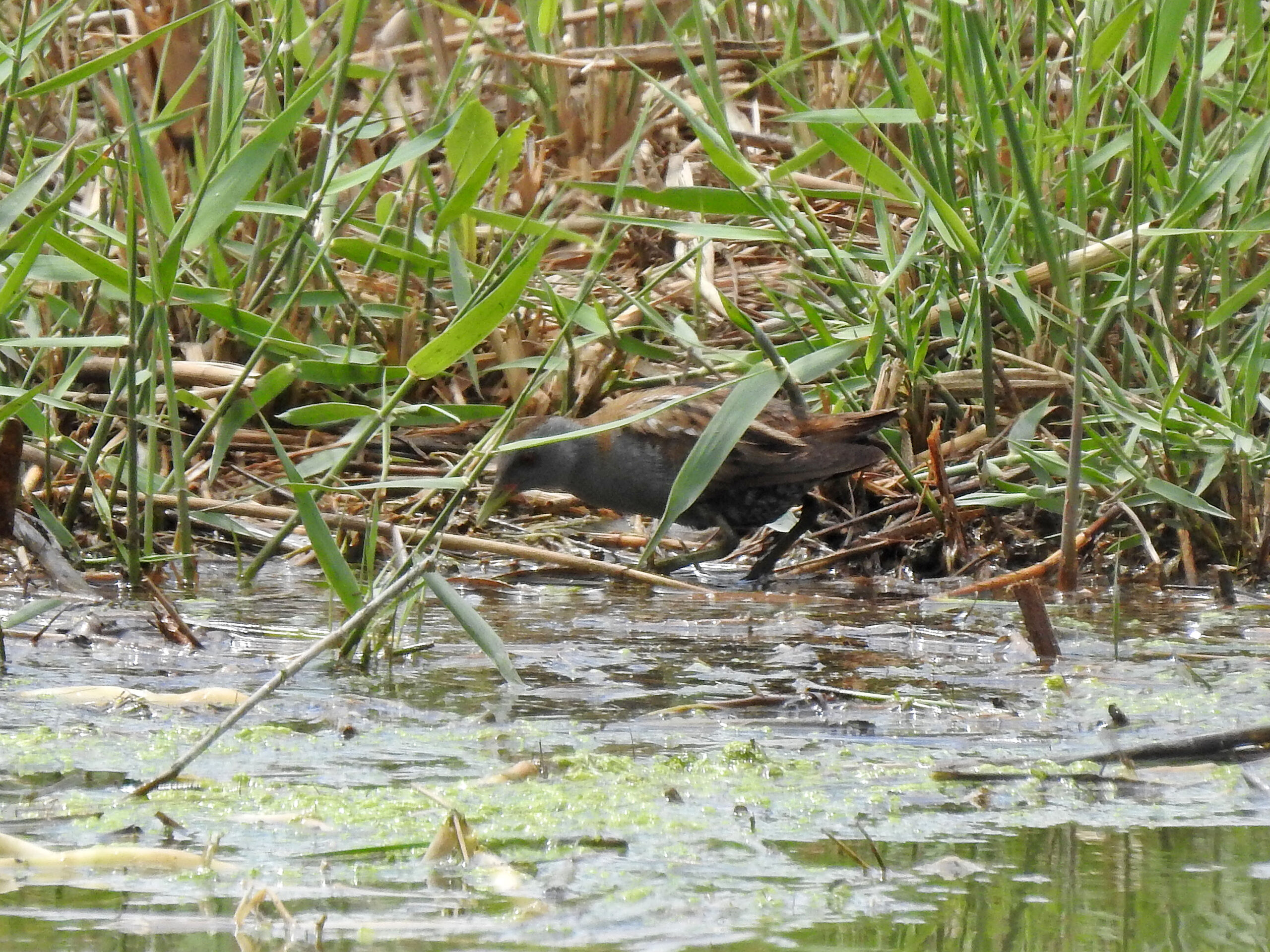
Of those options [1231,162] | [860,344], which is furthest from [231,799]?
[1231,162]

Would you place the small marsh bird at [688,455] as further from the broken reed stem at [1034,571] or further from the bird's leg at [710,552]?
the broken reed stem at [1034,571]

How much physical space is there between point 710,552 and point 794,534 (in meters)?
0.24

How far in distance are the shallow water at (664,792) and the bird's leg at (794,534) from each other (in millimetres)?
1096

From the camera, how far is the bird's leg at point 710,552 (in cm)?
467

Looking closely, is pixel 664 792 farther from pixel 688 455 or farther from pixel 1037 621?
pixel 688 455

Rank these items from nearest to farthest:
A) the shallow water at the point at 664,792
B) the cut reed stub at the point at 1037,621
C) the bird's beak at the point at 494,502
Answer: the shallow water at the point at 664,792 → the cut reed stub at the point at 1037,621 → the bird's beak at the point at 494,502

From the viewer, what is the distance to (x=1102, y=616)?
3.63 metres

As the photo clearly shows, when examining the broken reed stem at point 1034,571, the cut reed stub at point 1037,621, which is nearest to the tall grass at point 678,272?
the broken reed stem at point 1034,571

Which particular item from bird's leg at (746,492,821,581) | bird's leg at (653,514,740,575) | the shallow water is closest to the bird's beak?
bird's leg at (653,514,740,575)

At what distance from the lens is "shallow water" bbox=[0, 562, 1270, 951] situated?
1670 mm

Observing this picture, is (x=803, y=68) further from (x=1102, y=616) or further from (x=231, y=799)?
(x=231, y=799)

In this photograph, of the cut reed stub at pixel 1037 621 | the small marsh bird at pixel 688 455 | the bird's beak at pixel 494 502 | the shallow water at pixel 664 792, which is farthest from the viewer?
the bird's beak at pixel 494 502

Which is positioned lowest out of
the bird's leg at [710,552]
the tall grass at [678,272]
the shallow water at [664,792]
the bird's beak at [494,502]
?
the shallow water at [664,792]

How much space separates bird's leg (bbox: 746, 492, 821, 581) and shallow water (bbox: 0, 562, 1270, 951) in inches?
43.2
